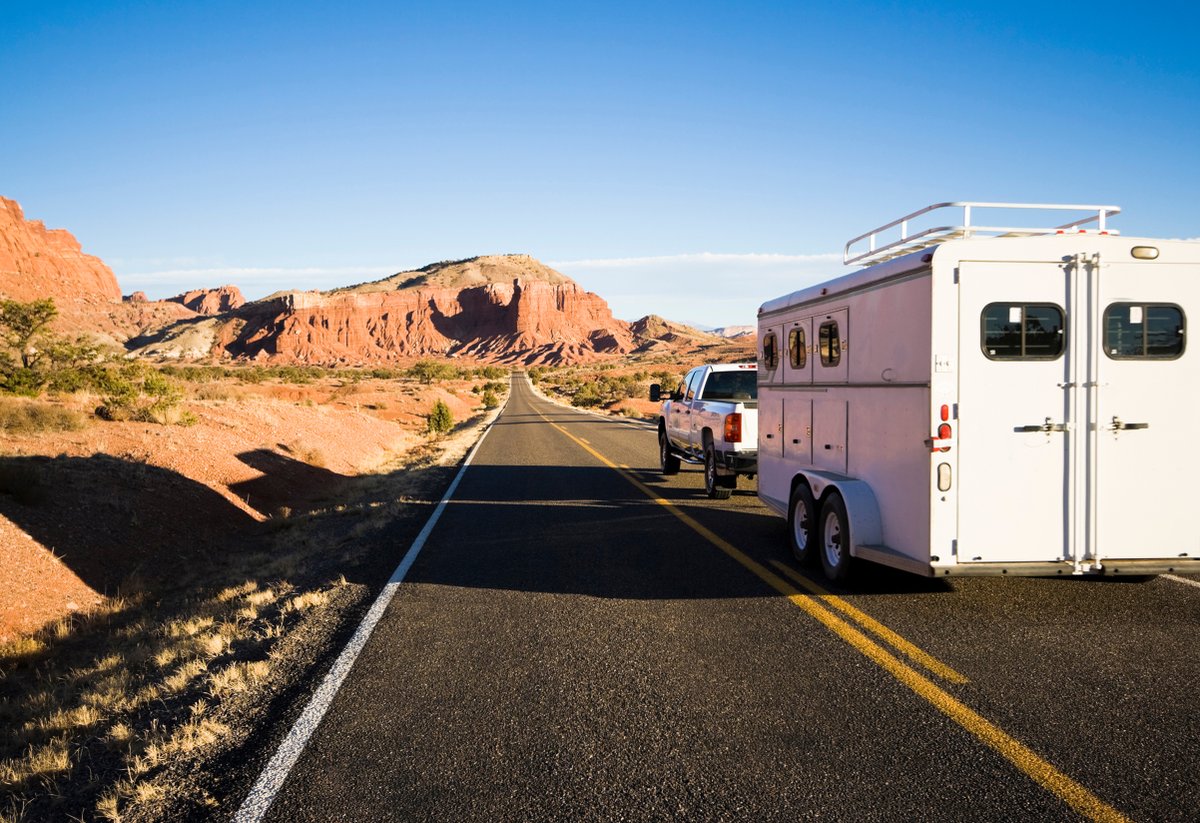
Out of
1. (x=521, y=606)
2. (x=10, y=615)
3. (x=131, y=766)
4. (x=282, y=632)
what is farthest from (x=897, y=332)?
(x=10, y=615)

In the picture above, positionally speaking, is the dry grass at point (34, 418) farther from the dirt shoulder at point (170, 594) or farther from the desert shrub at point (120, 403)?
the desert shrub at point (120, 403)

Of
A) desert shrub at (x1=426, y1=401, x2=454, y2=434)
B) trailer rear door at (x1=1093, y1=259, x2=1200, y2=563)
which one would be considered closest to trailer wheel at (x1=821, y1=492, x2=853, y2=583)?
trailer rear door at (x1=1093, y1=259, x2=1200, y2=563)

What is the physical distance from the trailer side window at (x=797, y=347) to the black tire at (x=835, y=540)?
5.71 ft

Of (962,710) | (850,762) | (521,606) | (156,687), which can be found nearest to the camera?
(850,762)

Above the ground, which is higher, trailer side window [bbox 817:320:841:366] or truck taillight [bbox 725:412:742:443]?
trailer side window [bbox 817:320:841:366]

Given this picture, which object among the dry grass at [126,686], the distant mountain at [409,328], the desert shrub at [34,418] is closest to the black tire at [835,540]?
the dry grass at [126,686]

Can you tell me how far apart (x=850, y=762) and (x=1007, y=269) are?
3.91m

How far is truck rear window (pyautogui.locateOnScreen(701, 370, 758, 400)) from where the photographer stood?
14.7 meters

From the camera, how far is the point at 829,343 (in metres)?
8.38

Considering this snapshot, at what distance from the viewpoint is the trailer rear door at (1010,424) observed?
634 cm

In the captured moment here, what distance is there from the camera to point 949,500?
20.8 feet

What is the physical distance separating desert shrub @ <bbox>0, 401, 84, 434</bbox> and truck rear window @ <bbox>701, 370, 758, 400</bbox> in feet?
45.0

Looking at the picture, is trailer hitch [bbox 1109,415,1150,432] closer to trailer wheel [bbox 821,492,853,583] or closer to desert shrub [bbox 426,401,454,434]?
trailer wheel [bbox 821,492,853,583]

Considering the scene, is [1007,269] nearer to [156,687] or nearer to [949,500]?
[949,500]
